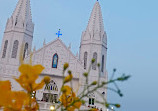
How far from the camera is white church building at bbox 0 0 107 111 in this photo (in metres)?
28.0

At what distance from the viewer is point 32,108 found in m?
1.23

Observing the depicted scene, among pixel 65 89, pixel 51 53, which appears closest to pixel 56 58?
pixel 51 53

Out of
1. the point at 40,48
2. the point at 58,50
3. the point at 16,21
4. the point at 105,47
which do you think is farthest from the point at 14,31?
the point at 105,47

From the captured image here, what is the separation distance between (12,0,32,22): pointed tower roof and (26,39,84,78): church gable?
5152 mm

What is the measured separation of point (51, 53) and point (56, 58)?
2.98 ft

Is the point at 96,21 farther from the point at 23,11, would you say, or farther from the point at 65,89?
the point at 65,89

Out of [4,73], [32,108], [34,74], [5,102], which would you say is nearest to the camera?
[5,102]

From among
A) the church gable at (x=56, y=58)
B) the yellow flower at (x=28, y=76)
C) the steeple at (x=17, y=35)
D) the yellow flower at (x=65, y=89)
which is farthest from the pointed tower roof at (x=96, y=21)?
the yellow flower at (x=28, y=76)

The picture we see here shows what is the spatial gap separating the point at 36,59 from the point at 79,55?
20.3ft

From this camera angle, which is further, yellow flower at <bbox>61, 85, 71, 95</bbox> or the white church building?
the white church building

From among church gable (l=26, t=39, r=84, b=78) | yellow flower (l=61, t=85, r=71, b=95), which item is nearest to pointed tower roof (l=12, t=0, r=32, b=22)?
church gable (l=26, t=39, r=84, b=78)

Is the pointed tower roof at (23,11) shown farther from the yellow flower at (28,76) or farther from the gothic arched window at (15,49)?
the yellow flower at (28,76)

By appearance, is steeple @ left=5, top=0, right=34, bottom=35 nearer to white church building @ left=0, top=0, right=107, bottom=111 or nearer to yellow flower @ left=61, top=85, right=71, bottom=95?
white church building @ left=0, top=0, right=107, bottom=111

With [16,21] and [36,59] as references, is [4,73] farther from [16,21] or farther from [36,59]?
[16,21]
